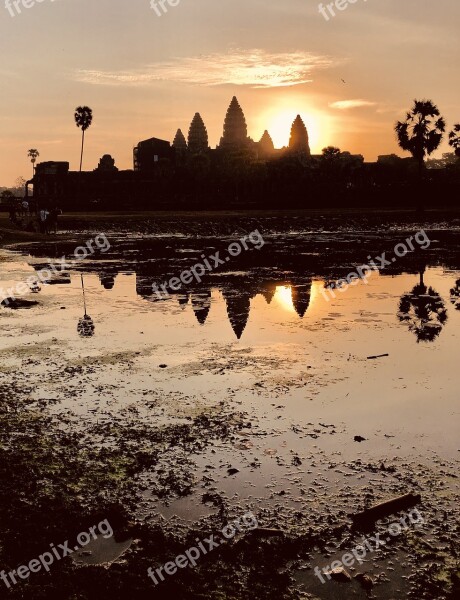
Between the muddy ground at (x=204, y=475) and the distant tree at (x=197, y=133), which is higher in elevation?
the distant tree at (x=197, y=133)

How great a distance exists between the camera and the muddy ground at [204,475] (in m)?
4.23

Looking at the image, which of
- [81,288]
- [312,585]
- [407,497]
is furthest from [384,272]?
[312,585]

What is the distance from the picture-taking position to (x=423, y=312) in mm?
13094

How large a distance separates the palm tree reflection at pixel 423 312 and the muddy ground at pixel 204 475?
7.60ft

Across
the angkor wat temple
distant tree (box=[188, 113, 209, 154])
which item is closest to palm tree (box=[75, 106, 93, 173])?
the angkor wat temple

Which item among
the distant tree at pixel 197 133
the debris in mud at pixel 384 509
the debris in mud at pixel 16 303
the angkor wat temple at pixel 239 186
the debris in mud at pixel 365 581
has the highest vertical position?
the distant tree at pixel 197 133

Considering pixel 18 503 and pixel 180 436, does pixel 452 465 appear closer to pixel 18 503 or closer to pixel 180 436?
→ pixel 180 436

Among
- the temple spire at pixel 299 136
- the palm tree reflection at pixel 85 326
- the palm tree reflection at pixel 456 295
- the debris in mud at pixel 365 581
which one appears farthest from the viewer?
the temple spire at pixel 299 136

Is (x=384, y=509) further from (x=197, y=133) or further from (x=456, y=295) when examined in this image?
(x=197, y=133)

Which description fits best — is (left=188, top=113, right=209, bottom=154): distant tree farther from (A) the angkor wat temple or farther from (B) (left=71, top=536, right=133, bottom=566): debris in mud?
(B) (left=71, top=536, right=133, bottom=566): debris in mud

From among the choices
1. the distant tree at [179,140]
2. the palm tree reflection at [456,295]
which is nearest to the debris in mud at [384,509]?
the palm tree reflection at [456,295]

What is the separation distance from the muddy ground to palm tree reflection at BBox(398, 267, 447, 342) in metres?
2.32

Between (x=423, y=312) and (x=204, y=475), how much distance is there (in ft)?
28.7

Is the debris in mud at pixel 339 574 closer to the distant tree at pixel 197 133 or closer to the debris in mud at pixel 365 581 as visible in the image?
the debris in mud at pixel 365 581
